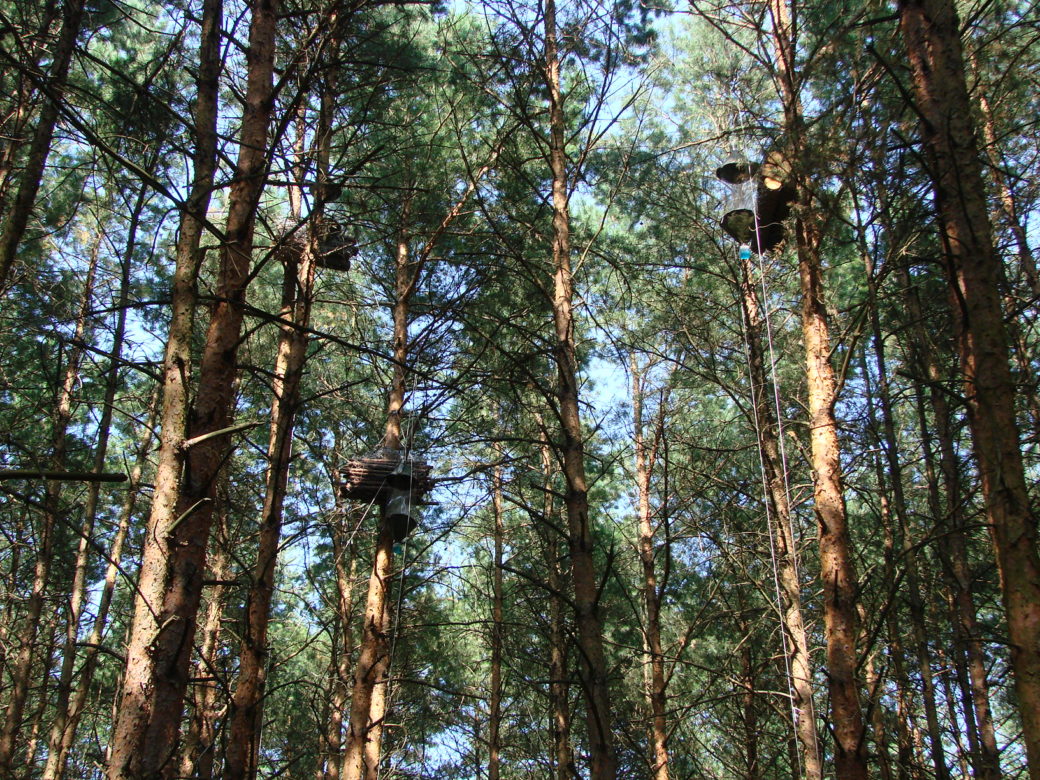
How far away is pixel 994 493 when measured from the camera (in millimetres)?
2793

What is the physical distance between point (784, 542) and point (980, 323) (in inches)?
180

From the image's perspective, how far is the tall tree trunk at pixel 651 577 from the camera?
27.7 ft

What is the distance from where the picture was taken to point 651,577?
9266 millimetres

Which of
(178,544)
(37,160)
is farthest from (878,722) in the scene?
(37,160)

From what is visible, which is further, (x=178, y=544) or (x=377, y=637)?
(x=377, y=637)

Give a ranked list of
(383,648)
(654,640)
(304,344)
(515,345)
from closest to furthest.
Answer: (304,344), (383,648), (515,345), (654,640)

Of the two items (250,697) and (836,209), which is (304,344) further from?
(836,209)

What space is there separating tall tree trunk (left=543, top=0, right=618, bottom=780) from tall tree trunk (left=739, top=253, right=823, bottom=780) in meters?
1.45

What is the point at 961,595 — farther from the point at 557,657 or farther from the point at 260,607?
the point at 557,657

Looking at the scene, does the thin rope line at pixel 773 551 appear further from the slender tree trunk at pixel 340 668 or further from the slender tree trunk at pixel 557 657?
the slender tree trunk at pixel 340 668

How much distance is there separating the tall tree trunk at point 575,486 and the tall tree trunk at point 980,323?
5.54 ft

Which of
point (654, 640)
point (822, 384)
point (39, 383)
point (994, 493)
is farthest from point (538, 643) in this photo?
point (994, 493)

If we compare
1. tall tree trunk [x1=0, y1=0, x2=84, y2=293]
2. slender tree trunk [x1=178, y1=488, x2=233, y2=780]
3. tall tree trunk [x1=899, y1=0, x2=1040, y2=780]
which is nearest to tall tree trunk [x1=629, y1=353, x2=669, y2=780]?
slender tree trunk [x1=178, y1=488, x2=233, y2=780]

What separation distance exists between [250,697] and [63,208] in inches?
244
